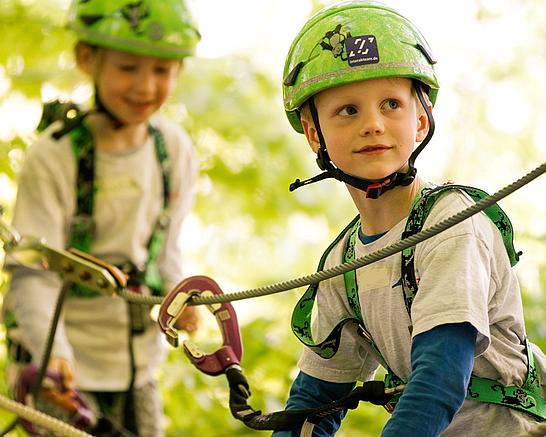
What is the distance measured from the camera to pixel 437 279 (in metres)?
1.85

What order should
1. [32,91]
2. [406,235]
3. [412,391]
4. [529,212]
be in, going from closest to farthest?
1. [412,391]
2. [406,235]
3. [32,91]
4. [529,212]

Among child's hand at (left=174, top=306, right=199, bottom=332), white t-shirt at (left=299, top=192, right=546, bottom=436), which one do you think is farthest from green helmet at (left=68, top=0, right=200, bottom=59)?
white t-shirt at (left=299, top=192, right=546, bottom=436)

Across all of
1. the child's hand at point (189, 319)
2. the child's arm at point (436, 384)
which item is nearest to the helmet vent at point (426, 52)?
the child's arm at point (436, 384)

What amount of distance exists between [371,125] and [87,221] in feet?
5.77

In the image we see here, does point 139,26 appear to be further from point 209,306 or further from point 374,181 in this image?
point 374,181

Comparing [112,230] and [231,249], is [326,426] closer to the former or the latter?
[112,230]

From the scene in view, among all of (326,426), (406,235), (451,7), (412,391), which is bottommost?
(326,426)

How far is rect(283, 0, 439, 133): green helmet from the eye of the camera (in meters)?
2.09

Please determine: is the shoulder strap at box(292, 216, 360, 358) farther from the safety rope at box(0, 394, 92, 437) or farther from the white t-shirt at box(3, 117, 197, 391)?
the white t-shirt at box(3, 117, 197, 391)

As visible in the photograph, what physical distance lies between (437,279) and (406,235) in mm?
214

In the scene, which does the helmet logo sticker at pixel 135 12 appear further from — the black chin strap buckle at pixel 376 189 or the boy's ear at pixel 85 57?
the black chin strap buckle at pixel 376 189

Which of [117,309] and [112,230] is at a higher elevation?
[112,230]

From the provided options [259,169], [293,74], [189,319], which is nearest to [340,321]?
[293,74]

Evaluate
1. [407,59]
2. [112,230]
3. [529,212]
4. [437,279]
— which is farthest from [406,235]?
[529,212]
